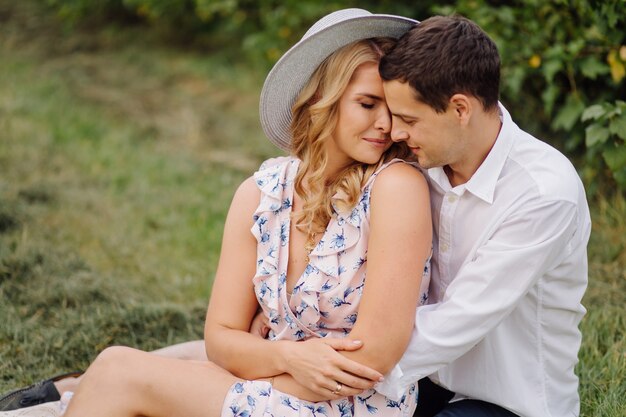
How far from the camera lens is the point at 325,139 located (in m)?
2.57

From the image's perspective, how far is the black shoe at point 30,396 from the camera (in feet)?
9.48

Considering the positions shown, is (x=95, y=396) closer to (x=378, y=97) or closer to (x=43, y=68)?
(x=378, y=97)

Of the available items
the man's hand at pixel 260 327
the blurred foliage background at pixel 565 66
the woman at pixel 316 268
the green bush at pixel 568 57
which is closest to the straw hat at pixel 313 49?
the woman at pixel 316 268

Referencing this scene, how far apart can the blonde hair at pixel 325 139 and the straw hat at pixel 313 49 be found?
3cm

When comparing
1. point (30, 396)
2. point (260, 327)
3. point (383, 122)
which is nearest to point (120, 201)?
point (30, 396)

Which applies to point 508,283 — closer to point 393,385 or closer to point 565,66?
point 393,385

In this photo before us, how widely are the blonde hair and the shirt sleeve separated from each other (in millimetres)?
443

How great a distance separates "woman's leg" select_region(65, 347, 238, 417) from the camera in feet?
7.84

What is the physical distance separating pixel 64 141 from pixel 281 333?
14.0 feet

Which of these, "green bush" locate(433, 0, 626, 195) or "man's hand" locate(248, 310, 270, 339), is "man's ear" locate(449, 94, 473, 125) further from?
"green bush" locate(433, 0, 626, 195)

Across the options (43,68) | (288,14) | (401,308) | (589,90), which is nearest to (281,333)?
(401,308)

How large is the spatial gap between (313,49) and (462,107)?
0.52 metres

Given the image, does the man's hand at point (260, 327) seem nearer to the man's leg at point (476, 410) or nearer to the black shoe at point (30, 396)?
the man's leg at point (476, 410)

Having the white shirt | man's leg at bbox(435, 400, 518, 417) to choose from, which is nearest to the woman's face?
the white shirt
